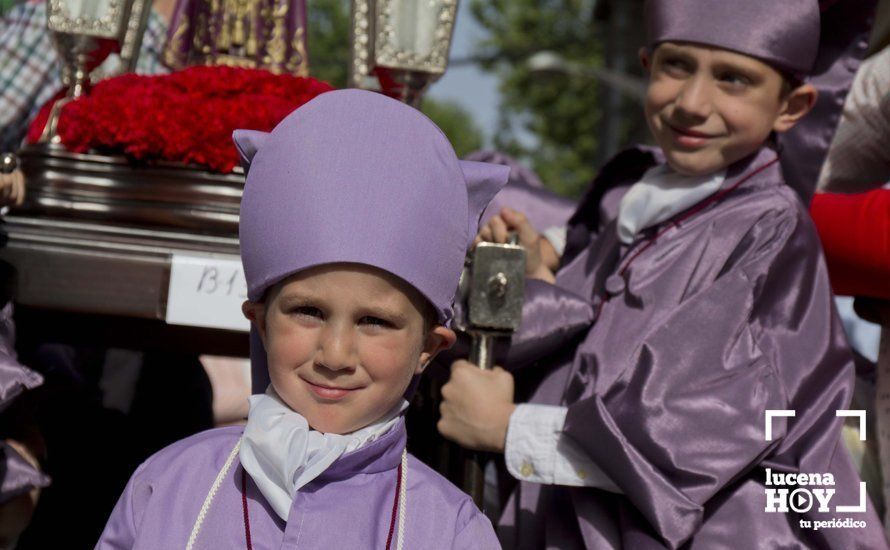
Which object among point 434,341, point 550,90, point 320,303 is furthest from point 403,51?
point 550,90

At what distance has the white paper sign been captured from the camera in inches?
97.3

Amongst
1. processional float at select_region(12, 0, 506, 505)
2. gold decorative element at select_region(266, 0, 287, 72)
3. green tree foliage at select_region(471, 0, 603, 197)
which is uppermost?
gold decorative element at select_region(266, 0, 287, 72)

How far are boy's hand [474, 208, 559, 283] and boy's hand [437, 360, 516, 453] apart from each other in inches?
11.5

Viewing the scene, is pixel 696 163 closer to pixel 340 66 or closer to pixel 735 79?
pixel 735 79

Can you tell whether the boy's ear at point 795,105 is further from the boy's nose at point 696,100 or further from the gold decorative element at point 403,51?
the gold decorative element at point 403,51

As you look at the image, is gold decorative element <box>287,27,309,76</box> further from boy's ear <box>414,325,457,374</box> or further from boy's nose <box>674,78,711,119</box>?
boy's ear <box>414,325,457,374</box>

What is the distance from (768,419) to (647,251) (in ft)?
1.48

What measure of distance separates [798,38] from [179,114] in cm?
122

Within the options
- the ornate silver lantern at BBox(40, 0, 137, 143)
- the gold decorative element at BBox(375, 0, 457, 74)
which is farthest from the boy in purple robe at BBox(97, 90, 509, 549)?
the ornate silver lantern at BBox(40, 0, 137, 143)

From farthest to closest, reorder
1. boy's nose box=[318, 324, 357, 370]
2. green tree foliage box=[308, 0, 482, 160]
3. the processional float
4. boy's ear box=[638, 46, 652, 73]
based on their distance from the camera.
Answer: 1. green tree foliage box=[308, 0, 482, 160]
2. boy's ear box=[638, 46, 652, 73]
3. the processional float
4. boy's nose box=[318, 324, 357, 370]

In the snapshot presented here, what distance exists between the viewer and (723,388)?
2.38 meters

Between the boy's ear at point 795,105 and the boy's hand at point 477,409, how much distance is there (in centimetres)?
78

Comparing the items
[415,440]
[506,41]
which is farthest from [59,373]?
[506,41]

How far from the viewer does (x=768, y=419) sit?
2.36 metres
